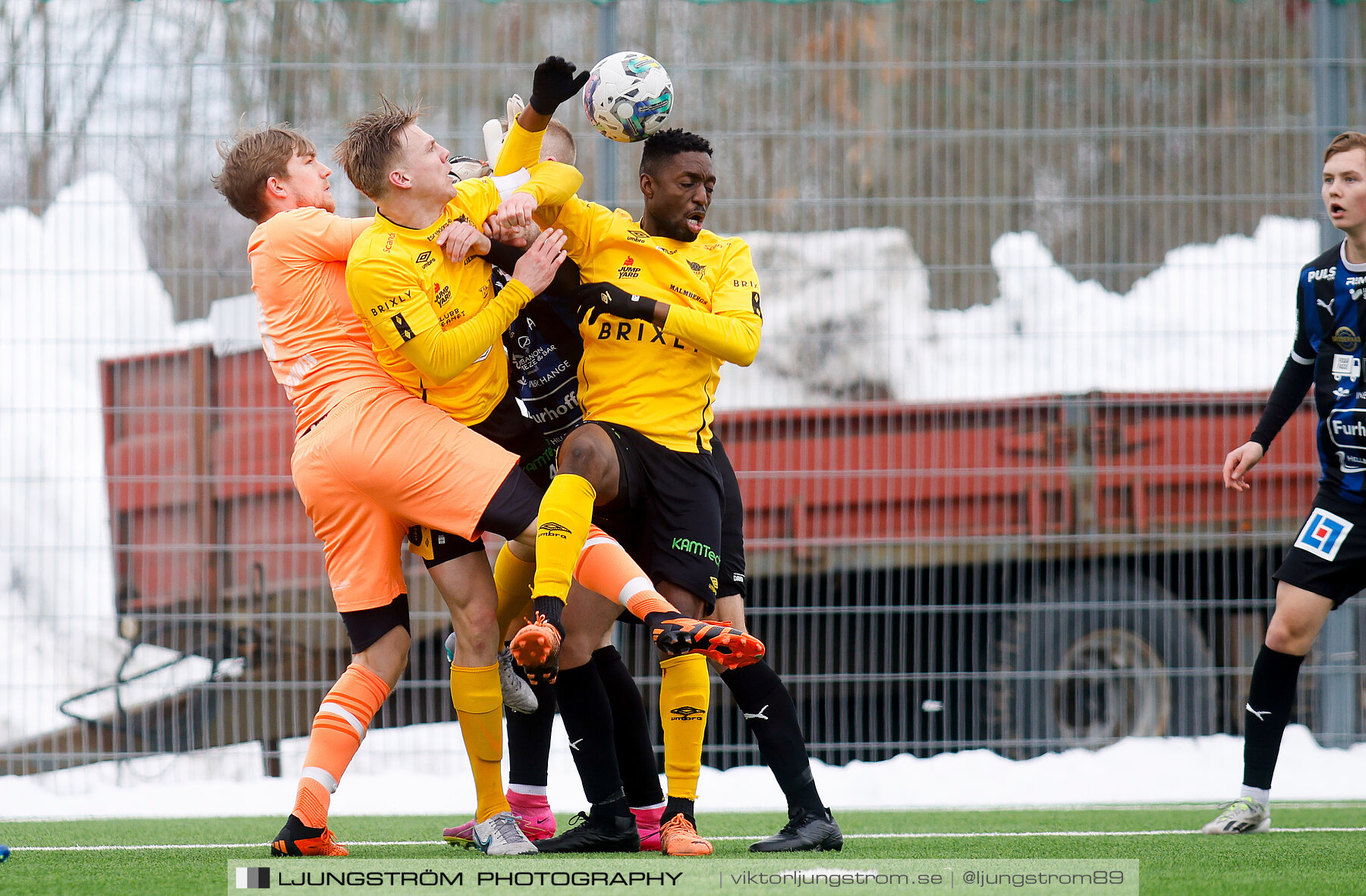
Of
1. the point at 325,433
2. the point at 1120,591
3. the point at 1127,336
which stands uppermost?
the point at 1127,336

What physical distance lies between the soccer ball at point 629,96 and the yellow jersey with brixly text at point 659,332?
9.8 inches

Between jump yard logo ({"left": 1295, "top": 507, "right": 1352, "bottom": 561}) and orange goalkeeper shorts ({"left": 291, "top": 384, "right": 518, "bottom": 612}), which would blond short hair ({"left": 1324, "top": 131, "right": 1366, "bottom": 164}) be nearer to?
jump yard logo ({"left": 1295, "top": 507, "right": 1352, "bottom": 561})

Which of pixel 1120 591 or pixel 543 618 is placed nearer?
pixel 543 618

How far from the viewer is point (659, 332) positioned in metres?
3.72

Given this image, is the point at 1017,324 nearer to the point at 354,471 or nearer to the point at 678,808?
the point at 678,808

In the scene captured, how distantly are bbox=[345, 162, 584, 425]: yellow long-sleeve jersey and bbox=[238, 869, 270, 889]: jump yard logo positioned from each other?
1284 mm

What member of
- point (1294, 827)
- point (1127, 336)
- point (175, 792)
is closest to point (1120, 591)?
point (1127, 336)

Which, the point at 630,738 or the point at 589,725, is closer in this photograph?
the point at 589,725

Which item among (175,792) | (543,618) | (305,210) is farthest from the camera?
(175,792)

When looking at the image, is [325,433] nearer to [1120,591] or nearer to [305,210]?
[305,210]

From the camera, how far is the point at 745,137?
6137 mm

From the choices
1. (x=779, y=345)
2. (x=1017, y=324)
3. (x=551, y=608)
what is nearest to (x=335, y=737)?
(x=551, y=608)

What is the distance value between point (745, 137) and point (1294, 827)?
11.8 feet

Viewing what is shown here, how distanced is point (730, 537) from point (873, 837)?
1.12 meters
